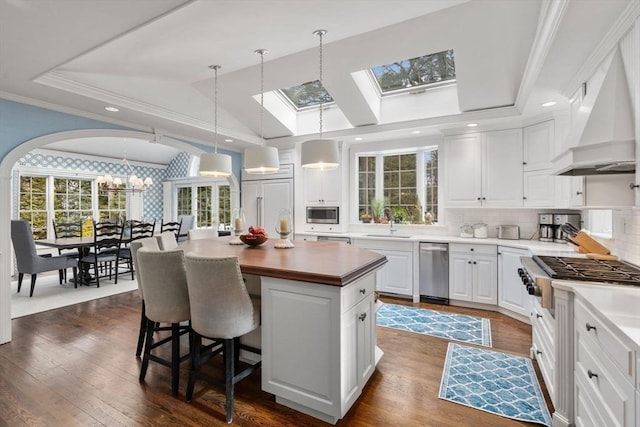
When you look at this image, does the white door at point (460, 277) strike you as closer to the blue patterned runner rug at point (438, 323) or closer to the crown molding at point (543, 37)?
the blue patterned runner rug at point (438, 323)

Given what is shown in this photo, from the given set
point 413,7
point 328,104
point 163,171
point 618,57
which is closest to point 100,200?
point 163,171

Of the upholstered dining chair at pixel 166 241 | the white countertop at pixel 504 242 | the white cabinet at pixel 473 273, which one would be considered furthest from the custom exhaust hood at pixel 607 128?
the upholstered dining chair at pixel 166 241

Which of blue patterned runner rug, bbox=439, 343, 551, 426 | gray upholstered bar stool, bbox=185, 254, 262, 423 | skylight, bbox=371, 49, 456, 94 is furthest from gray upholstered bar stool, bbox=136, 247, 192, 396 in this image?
skylight, bbox=371, 49, 456, 94

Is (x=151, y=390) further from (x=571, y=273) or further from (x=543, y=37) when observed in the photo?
(x=543, y=37)

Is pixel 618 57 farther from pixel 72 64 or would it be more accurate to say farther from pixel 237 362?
pixel 72 64

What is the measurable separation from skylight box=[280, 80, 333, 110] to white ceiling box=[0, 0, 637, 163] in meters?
0.51

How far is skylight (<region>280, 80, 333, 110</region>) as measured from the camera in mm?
4504

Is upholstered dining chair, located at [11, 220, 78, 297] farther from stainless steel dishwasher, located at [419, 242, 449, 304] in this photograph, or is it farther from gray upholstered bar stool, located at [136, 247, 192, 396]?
stainless steel dishwasher, located at [419, 242, 449, 304]

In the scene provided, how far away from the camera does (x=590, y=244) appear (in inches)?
109

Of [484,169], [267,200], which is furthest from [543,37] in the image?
[267,200]

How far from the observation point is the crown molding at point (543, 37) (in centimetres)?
192

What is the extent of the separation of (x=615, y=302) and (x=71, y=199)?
9.30 meters

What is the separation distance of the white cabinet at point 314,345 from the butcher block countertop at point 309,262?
0.08m

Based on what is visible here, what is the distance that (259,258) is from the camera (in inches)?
95.7
